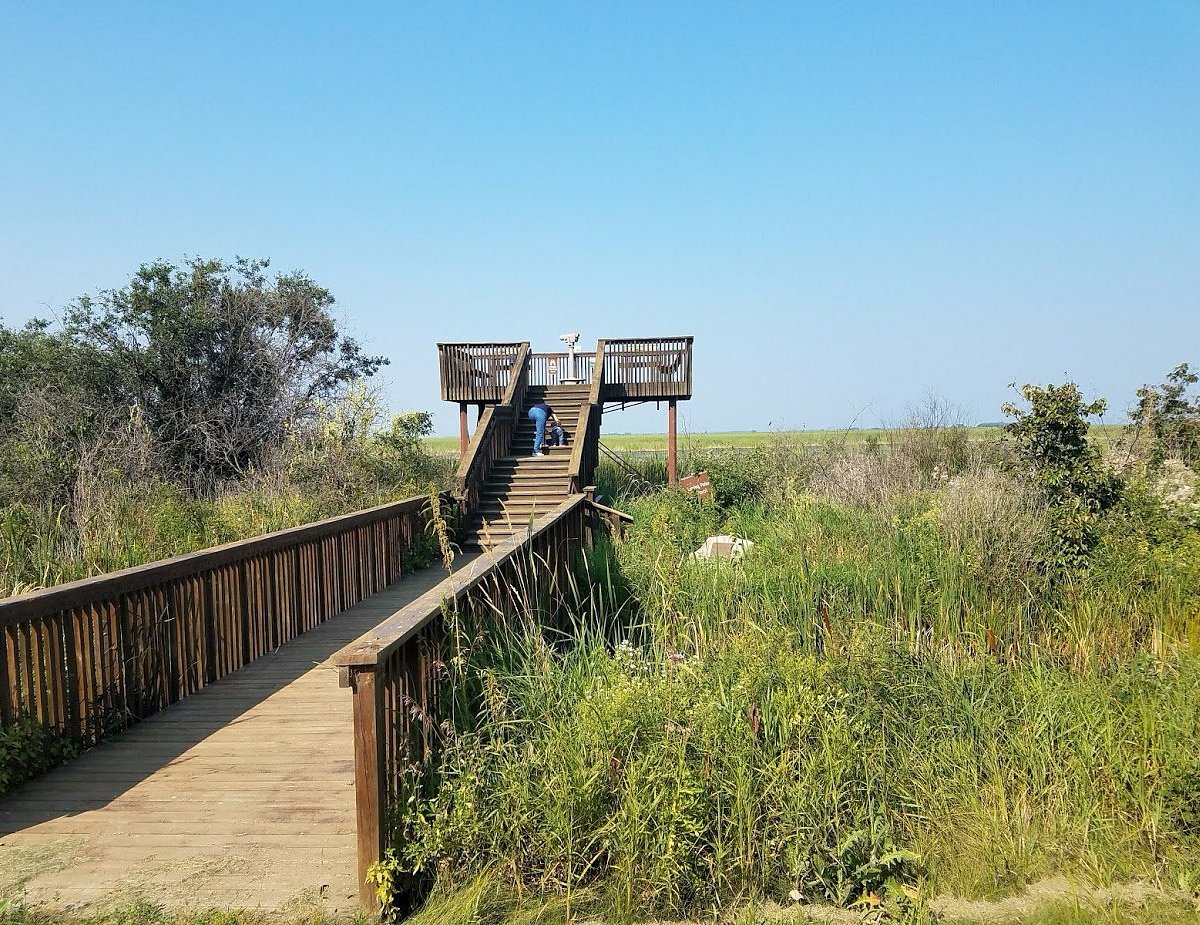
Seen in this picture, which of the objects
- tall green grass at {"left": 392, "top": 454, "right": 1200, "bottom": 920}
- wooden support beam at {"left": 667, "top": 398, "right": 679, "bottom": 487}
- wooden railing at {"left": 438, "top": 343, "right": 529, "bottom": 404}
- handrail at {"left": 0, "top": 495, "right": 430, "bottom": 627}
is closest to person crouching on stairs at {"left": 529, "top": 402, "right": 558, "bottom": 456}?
wooden railing at {"left": 438, "top": 343, "right": 529, "bottom": 404}

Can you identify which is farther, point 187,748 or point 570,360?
point 570,360

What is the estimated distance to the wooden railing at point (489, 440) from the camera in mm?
14430

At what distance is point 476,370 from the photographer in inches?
786

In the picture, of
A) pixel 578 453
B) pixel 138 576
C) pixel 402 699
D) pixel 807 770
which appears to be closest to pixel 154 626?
pixel 138 576

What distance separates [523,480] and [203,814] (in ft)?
37.7

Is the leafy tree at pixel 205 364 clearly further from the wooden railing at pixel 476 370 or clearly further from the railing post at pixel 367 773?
the railing post at pixel 367 773

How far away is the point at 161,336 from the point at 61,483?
7251 mm

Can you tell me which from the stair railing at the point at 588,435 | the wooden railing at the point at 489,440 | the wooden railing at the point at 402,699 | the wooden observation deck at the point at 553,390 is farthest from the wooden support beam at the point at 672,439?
the wooden railing at the point at 402,699

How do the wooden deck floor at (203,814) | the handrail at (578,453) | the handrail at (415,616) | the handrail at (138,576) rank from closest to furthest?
the handrail at (415,616)
the wooden deck floor at (203,814)
the handrail at (138,576)
the handrail at (578,453)

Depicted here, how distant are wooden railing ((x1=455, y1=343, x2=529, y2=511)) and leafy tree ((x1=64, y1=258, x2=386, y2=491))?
4802 mm

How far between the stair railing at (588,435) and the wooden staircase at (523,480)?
95 mm

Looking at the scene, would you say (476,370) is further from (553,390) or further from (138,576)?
(138,576)

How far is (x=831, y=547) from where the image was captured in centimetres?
852

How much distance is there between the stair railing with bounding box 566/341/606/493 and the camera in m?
15.0
